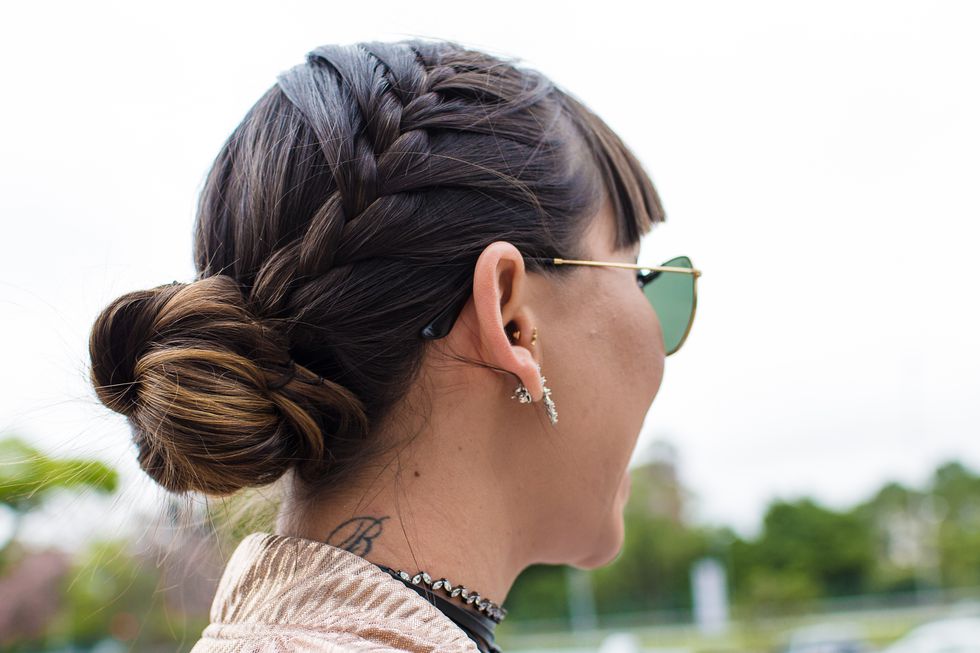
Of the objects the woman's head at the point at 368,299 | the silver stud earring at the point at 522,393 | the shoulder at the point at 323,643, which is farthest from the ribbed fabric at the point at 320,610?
the silver stud earring at the point at 522,393

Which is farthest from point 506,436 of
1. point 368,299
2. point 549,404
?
point 368,299

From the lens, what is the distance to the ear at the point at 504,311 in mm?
1213

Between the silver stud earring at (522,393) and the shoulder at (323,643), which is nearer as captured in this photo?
the shoulder at (323,643)

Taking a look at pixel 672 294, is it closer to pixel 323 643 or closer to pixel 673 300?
pixel 673 300

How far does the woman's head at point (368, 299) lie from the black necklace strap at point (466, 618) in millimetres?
183

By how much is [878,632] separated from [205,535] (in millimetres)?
20449

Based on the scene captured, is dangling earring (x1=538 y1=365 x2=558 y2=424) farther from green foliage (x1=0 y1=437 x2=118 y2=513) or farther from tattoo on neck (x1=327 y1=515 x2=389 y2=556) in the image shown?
green foliage (x1=0 y1=437 x2=118 y2=513)

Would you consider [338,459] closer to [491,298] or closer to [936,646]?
[491,298]

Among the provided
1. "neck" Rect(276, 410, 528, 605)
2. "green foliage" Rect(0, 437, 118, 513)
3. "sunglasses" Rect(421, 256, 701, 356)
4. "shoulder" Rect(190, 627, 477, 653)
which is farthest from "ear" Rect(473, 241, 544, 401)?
"green foliage" Rect(0, 437, 118, 513)

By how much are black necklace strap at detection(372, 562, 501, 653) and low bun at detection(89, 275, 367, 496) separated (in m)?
0.22

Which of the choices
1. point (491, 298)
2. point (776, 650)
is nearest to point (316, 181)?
point (491, 298)

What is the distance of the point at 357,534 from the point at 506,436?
0.26 meters

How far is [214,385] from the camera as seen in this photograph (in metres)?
1.17

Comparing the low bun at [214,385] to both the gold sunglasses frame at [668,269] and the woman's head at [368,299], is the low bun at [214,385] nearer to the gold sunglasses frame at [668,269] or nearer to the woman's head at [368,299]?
the woman's head at [368,299]
